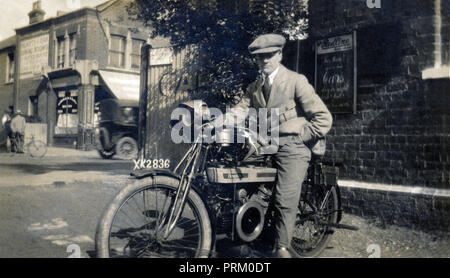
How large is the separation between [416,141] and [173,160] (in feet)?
16.2

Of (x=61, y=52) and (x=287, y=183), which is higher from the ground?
(x=61, y=52)

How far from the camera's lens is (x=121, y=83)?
1656 cm

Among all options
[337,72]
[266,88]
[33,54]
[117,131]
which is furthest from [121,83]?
[266,88]

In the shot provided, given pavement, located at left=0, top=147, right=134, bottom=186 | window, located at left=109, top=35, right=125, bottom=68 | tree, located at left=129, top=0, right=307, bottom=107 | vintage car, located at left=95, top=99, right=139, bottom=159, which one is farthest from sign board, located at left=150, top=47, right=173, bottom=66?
window, located at left=109, top=35, right=125, bottom=68

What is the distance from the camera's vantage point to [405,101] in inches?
180

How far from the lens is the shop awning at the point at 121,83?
16.3 metres

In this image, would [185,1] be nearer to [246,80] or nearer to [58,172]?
[246,80]

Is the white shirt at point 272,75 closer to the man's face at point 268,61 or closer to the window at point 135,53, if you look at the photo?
the man's face at point 268,61

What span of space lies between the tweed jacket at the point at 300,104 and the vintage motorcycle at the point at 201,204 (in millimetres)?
365

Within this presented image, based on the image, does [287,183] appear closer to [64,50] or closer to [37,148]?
[37,148]

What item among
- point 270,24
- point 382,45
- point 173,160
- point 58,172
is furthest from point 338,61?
point 58,172

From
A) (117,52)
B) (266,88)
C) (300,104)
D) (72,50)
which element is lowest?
(300,104)

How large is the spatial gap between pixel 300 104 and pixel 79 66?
56.6 ft

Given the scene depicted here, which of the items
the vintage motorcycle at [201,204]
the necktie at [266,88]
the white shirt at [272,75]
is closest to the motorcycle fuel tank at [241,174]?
the vintage motorcycle at [201,204]
